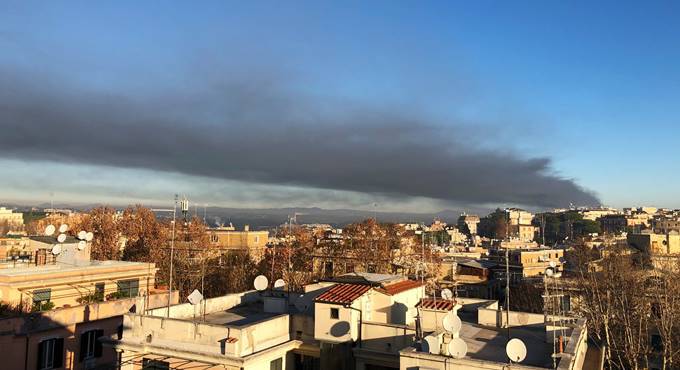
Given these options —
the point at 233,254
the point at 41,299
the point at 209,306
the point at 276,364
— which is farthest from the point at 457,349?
the point at 233,254

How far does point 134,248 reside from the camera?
53.7 m

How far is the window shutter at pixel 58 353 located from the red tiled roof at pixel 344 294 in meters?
12.5

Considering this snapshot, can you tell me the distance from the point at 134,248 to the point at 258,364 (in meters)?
43.2

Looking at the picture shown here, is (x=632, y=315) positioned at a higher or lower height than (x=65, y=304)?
lower

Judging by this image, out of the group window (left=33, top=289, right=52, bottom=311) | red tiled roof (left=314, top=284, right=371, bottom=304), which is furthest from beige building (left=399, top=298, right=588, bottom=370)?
window (left=33, top=289, right=52, bottom=311)

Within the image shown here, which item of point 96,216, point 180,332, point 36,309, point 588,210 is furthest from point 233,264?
point 588,210

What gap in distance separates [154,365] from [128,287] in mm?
14352

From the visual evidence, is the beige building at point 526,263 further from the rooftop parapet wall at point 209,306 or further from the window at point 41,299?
the window at point 41,299

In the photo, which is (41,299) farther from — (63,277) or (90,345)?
(90,345)

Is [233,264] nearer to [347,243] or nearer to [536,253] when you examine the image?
[347,243]

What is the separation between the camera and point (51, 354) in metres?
21.5

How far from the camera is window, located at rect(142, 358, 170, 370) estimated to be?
15672 millimetres

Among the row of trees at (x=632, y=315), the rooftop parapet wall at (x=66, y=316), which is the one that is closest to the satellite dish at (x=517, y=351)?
the rooftop parapet wall at (x=66, y=316)

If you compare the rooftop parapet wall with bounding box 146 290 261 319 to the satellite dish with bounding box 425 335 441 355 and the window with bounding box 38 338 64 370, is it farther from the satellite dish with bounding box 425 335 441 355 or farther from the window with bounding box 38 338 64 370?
the satellite dish with bounding box 425 335 441 355
